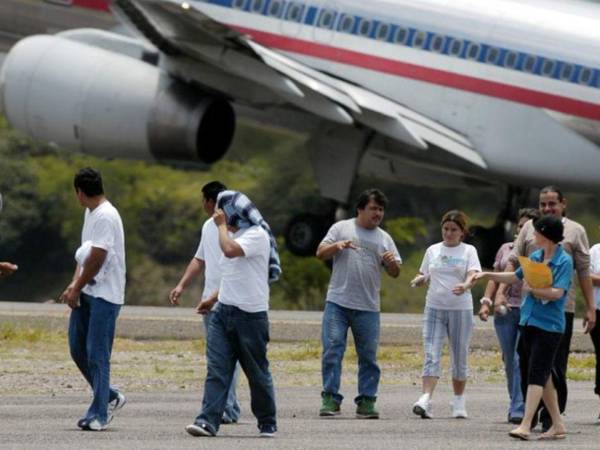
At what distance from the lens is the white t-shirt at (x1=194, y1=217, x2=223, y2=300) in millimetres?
17938

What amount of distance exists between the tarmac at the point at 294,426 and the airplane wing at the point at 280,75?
9.74 metres

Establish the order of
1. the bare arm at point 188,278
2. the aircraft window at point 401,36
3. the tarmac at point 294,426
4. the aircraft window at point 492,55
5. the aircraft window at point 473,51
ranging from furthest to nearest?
1. the aircraft window at point 401,36
2. the aircraft window at point 473,51
3. the aircraft window at point 492,55
4. the bare arm at point 188,278
5. the tarmac at point 294,426

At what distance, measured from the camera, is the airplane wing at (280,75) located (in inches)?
1179

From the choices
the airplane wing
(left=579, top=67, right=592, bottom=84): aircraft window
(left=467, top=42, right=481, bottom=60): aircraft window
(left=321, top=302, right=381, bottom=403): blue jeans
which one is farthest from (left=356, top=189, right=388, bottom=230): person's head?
(left=467, top=42, right=481, bottom=60): aircraft window

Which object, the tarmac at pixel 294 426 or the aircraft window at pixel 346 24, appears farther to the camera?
the aircraft window at pixel 346 24

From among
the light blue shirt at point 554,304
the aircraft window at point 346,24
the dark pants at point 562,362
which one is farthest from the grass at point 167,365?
the aircraft window at point 346,24

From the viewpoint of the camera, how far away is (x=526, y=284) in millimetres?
16984

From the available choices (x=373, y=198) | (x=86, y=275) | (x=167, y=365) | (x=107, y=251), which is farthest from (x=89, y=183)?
(x=167, y=365)

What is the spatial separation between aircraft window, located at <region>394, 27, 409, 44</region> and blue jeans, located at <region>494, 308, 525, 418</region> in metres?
13.1

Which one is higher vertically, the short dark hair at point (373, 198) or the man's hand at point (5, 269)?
the short dark hair at point (373, 198)

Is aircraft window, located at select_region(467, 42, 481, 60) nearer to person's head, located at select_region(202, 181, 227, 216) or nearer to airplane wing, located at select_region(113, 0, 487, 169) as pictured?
airplane wing, located at select_region(113, 0, 487, 169)

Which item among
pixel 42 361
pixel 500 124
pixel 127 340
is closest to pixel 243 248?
pixel 42 361

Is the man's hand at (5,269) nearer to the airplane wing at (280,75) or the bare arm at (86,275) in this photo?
the bare arm at (86,275)

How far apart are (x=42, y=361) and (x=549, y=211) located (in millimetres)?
7329
